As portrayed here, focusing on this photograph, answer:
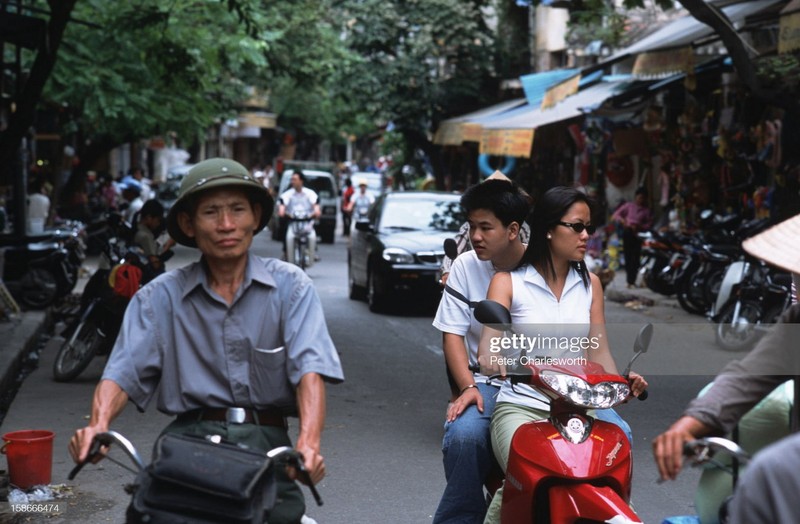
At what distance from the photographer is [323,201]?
3241cm

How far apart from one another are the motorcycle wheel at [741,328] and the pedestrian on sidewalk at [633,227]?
19.7 feet

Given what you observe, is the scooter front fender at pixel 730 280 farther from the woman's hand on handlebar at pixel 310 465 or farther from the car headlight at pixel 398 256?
the woman's hand on handlebar at pixel 310 465

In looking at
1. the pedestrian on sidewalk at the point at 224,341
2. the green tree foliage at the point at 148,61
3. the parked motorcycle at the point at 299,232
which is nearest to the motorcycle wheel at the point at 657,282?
the green tree foliage at the point at 148,61

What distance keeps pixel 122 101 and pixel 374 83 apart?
14.9 metres

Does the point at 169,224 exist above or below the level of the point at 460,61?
below

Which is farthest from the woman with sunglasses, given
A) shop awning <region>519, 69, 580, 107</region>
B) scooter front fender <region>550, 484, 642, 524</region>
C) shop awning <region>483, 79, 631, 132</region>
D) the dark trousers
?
shop awning <region>519, 69, 580, 107</region>

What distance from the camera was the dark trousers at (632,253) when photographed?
18.6 meters

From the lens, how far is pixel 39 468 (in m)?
6.31

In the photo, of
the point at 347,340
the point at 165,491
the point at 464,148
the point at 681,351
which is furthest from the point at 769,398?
the point at 464,148

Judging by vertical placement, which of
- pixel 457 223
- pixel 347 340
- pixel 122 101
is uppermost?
pixel 122 101

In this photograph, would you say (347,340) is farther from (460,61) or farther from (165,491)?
(460,61)

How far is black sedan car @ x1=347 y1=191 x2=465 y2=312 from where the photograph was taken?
15.5m

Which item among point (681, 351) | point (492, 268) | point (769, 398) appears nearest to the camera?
point (769, 398)

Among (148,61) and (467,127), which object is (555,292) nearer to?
(148,61)
